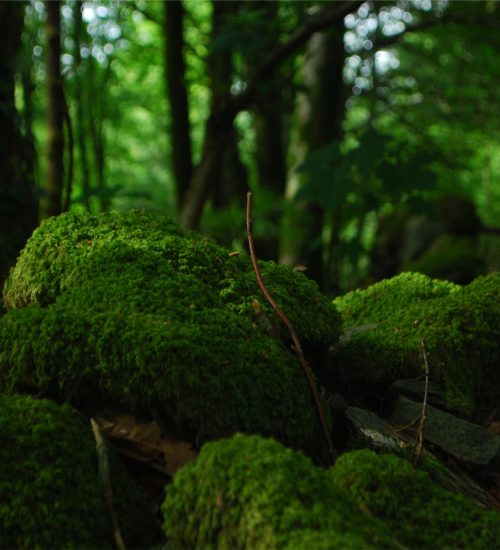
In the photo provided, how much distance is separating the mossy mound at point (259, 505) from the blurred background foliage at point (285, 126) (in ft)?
7.28

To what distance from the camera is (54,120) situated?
4.88m

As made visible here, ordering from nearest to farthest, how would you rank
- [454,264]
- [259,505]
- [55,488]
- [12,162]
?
1. [259,505]
2. [55,488]
3. [12,162]
4. [454,264]

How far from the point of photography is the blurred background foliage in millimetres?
5027

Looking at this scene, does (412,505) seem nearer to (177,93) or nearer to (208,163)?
(208,163)

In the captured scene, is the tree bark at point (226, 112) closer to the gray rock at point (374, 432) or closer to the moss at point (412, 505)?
the gray rock at point (374, 432)

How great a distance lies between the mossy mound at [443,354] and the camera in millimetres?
2701

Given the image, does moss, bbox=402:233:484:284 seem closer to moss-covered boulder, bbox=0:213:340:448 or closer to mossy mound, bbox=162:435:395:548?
moss-covered boulder, bbox=0:213:340:448

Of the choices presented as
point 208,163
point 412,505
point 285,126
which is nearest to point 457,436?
point 412,505

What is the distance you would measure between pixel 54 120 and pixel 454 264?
6.42 m

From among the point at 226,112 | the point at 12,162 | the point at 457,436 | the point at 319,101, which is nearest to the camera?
the point at 457,436

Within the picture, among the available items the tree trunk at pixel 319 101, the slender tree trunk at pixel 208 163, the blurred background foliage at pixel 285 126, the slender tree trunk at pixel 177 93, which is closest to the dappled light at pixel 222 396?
the blurred background foliage at pixel 285 126

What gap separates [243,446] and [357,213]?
15.9 ft

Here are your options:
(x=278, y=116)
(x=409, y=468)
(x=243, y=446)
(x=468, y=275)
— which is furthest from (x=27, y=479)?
(x=278, y=116)

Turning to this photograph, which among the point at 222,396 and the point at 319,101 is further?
the point at 319,101
